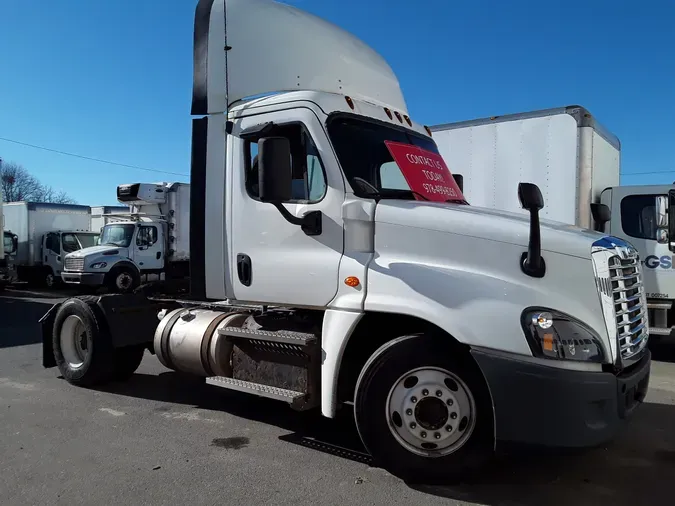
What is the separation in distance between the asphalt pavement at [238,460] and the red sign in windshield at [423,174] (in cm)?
205

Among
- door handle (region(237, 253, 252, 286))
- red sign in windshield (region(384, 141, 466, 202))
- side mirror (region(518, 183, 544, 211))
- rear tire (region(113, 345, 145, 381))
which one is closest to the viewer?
side mirror (region(518, 183, 544, 211))

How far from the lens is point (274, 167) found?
394 cm

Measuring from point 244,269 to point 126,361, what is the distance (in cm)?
276

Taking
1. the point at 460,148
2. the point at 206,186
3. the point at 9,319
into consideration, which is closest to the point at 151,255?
the point at 9,319

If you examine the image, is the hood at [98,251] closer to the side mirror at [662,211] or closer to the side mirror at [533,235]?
the side mirror at [662,211]

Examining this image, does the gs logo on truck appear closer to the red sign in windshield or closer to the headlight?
the red sign in windshield

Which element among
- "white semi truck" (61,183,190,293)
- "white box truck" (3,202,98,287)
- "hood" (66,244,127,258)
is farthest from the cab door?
"white box truck" (3,202,98,287)

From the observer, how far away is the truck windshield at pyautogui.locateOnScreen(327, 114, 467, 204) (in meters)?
4.36

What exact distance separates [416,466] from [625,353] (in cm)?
156

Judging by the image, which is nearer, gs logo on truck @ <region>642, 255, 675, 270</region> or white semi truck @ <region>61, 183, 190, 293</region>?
gs logo on truck @ <region>642, 255, 675, 270</region>

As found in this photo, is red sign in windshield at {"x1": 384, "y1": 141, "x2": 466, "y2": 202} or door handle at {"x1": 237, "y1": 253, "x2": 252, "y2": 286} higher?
red sign in windshield at {"x1": 384, "y1": 141, "x2": 466, "y2": 202}

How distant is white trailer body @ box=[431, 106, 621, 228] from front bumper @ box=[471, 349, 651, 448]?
5489 millimetres

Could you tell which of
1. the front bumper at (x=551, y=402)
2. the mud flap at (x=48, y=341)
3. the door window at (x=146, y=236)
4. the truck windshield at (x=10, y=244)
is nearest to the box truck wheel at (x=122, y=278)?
the door window at (x=146, y=236)

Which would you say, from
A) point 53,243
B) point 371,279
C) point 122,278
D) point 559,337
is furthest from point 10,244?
point 559,337
